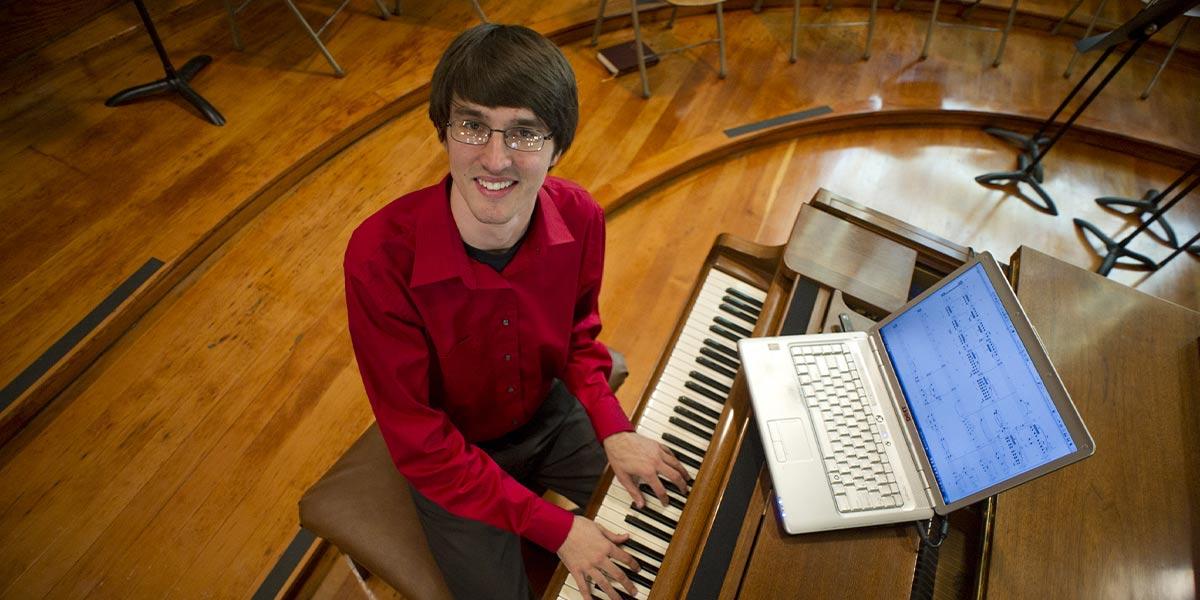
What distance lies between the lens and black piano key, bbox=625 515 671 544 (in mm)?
1242

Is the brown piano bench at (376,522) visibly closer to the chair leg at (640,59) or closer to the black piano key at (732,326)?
the black piano key at (732,326)

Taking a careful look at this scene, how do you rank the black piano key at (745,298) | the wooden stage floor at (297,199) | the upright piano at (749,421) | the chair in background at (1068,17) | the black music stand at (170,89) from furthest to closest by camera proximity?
the chair in background at (1068,17) → the black music stand at (170,89) → the wooden stage floor at (297,199) → the black piano key at (745,298) → the upright piano at (749,421)

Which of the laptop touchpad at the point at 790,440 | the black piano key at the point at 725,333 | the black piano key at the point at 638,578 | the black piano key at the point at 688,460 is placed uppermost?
the laptop touchpad at the point at 790,440

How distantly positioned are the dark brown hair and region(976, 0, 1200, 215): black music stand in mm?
2644

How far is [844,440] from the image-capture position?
3.92 ft

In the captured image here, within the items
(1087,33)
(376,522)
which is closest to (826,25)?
(1087,33)

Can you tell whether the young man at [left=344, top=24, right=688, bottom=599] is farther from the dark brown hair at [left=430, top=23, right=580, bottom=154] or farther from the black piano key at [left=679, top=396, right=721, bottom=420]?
the black piano key at [left=679, top=396, right=721, bottom=420]

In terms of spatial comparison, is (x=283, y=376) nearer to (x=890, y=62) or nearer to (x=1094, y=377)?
(x=1094, y=377)

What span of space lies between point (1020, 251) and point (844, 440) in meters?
0.68

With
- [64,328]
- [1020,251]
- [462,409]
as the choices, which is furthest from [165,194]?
[1020,251]

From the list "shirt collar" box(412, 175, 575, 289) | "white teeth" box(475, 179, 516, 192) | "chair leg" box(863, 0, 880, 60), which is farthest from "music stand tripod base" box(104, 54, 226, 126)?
"chair leg" box(863, 0, 880, 60)

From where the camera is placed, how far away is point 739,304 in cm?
159

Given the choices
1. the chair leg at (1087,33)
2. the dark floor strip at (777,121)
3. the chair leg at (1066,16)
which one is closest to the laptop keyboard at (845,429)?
the dark floor strip at (777,121)

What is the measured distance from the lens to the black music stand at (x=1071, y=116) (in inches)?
93.1
